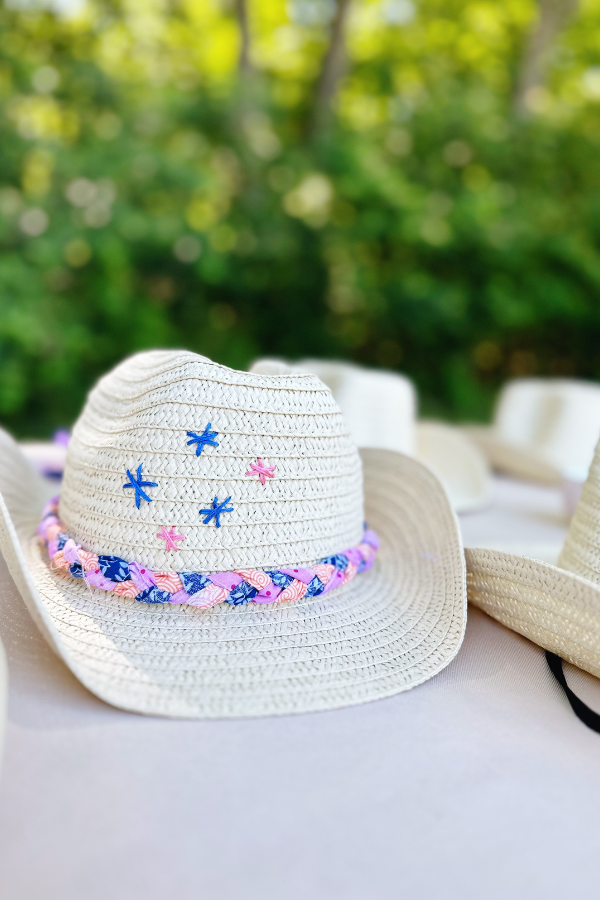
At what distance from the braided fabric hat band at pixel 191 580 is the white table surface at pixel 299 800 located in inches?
4.7

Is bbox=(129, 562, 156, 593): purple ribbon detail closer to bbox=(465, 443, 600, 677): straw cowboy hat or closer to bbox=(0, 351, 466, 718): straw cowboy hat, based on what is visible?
bbox=(0, 351, 466, 718): straw cowboy hat

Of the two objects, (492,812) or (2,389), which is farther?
(2,389)

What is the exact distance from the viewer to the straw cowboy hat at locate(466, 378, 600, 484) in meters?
2.45

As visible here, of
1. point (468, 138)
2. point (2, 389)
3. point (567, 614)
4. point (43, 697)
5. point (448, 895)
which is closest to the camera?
point (448, 895)

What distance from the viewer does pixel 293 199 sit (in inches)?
197

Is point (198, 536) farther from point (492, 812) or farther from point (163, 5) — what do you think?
point (163, 5)

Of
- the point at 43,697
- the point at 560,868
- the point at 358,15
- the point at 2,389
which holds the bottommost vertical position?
the point at 2,389

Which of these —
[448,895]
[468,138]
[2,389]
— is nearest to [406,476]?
[448,895]

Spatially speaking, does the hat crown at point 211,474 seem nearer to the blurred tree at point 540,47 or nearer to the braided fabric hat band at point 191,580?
the braided fabric hat band at point 191,580

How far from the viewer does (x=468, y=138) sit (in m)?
4.88

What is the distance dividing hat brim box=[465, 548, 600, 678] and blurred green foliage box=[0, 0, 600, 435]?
3353 millimetres

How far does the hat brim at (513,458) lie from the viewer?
2367mm

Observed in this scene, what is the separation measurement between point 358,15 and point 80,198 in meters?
3.10

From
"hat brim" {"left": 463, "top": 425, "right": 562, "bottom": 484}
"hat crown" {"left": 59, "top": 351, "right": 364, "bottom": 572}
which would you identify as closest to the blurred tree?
"hat brim" {"left": 463, "top": 425, "right": 562, "bottom": 484}
